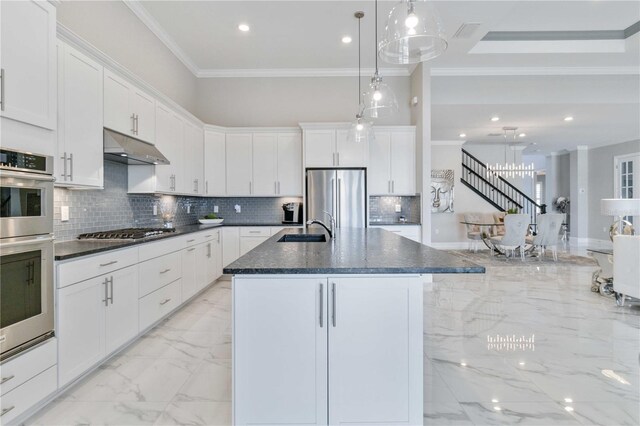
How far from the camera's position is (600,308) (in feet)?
12.7

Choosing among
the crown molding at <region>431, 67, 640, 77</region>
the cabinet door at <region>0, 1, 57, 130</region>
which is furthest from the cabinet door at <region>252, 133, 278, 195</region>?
the cabinet door at <region>0, 1, 57, 130</region>

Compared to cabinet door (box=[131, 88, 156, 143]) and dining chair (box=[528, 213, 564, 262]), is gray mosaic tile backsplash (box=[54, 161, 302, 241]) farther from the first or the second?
dining chair (box=[528, 213, 564, 262])

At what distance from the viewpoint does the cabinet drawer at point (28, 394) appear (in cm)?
174

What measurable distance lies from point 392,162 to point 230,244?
2.88 m

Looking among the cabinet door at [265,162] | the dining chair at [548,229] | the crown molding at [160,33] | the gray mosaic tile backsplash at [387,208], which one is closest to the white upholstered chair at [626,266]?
the gray mosaic tile backsplash at [387,208]

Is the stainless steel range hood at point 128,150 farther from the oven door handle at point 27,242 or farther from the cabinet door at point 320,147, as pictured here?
the cabinet door at point 320,147

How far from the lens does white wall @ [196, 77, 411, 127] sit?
5.80 meters

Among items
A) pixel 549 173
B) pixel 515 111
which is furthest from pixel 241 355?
pixel 549 173

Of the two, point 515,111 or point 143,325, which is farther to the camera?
point 515,111

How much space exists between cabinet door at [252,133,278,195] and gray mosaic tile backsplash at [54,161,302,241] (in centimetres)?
34

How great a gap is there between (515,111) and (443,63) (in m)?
2.10

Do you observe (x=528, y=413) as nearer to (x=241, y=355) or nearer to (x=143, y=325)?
(x=241, y=355)

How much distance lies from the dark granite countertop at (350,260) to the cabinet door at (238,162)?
3.30 meters

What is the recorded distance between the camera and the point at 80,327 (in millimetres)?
2258
